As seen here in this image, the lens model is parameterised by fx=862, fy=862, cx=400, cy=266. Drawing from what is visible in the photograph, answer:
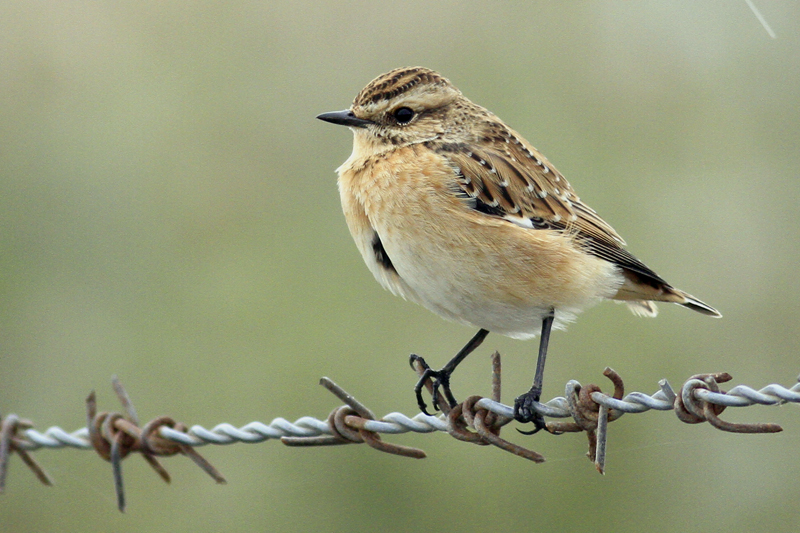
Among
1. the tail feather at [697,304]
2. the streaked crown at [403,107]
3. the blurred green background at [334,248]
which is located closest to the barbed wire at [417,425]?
the tail feather at [697,304]

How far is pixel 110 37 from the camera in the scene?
895 centimetres

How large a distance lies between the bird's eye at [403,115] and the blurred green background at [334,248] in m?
2.37

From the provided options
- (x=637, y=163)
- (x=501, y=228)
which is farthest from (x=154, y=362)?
(x=637, y=163)

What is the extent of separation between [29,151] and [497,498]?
5.46 metres

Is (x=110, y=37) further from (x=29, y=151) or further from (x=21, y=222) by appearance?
(x=21, y=222)

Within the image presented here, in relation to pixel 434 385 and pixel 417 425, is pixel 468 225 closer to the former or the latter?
pixel 434 385

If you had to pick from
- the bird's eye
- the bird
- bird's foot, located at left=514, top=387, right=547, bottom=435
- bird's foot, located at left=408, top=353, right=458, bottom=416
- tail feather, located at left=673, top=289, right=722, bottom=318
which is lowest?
bird's foot, located at left=408, top=353, right=458, bottom=416

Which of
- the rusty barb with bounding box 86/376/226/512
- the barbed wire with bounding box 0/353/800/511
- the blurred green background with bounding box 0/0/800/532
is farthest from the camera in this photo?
the blurred green background with bounding box 0/0/800/532

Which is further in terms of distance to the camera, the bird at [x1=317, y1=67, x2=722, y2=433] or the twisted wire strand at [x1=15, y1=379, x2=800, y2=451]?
the bird at [x1=317, y1=67, x2=722, y2=433]

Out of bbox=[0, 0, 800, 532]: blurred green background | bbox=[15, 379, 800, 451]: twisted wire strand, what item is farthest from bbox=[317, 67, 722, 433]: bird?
bbox=[0, 0, 800, 532]: blurred green background

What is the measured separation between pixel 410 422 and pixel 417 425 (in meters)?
0.03

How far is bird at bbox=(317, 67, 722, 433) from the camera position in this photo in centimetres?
410

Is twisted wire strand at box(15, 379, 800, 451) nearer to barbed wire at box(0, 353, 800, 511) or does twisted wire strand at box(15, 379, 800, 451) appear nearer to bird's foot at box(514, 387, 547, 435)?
barbed wire at box(0, 353, 800, 511)

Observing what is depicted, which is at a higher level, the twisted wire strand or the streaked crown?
the streaked crown
